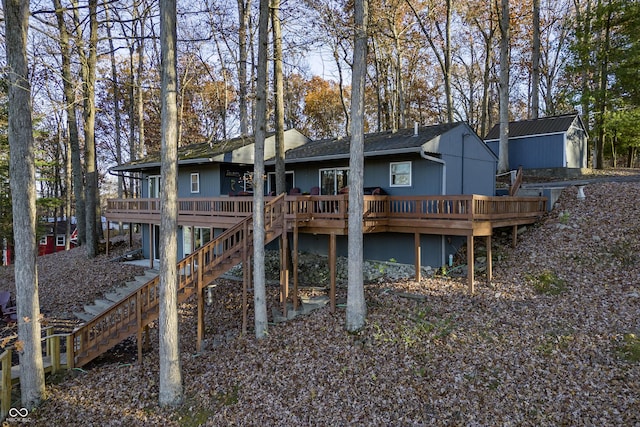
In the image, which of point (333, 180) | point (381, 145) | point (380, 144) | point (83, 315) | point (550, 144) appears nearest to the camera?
point (83, 315)

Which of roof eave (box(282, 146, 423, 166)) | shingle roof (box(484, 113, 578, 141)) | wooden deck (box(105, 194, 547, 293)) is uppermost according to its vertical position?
shingle roof (box(484, 113, 578, 141))

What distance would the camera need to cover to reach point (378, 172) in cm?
1370

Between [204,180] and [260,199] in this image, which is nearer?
[260,199]

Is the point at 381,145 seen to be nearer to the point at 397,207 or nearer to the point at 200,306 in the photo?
the point at 397,207

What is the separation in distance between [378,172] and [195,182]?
28.8 ft

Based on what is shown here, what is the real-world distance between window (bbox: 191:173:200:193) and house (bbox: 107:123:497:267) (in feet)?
0.07

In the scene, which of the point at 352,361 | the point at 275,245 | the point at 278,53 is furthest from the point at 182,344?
the point at 278,53

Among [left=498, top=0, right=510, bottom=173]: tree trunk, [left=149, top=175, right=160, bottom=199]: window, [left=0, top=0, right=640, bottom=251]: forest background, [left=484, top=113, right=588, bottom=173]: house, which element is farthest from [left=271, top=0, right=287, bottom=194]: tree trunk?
[left=484, top=113, right=588, bottom=173]: house

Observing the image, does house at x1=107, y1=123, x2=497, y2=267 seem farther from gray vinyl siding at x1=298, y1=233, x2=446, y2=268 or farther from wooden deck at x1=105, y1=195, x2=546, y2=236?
wooden deck at x1=105, y1=195, x2=546, y2=236

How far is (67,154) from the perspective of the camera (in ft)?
103

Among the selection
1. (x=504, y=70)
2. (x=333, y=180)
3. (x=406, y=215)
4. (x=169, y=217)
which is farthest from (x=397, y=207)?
(x=504, y=70)

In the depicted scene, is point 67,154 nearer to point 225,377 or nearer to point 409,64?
point 409,64

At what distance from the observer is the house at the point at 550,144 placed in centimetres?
1988

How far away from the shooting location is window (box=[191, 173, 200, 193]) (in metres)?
17.6
